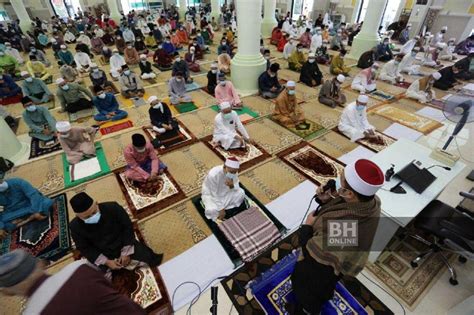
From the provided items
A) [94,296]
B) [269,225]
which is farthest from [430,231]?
[94,296]

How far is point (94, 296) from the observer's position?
3.58 ft

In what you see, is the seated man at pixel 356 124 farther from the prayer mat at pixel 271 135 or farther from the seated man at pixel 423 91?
the seated man at pixel 423 91

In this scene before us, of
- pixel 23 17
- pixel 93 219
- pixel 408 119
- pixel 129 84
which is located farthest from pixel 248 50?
pixel 23 17

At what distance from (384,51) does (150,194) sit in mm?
8519

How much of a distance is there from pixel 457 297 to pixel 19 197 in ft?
14.2

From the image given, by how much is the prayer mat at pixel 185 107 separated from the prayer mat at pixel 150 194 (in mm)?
2036

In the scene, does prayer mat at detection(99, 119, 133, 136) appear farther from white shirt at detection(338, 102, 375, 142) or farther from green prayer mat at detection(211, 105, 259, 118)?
white shirt at detection(338, 102, 375, 142)

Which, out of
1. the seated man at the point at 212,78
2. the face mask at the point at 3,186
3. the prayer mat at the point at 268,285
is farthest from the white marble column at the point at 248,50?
the face mask at the point at 3,186

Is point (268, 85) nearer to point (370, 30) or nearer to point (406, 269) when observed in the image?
point (406, 269)

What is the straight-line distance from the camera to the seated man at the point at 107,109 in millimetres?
4448

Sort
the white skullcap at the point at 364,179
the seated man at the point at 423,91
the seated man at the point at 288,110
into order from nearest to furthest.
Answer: the white skullcap at the point at 364,179
the seated man at the point at 288,110
the seated man at the point at 423,91

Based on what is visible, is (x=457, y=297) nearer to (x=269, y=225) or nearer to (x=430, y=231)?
(x=430, y=231)

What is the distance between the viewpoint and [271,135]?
4074 millimetres

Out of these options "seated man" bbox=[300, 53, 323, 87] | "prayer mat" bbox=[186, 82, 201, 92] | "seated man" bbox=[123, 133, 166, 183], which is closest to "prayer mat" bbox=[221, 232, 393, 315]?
"seated man" bbox=[123, 133, 166, 183]
